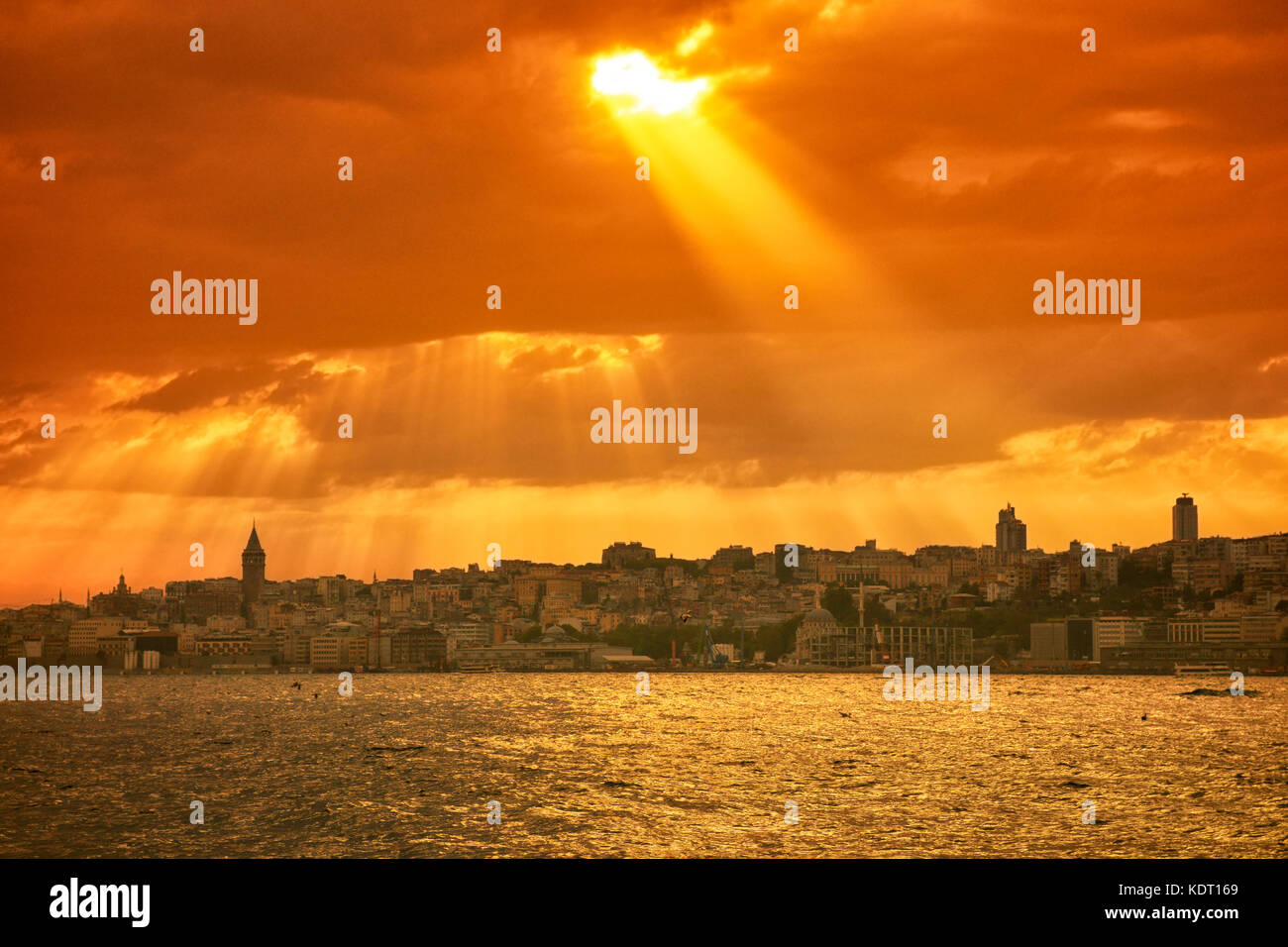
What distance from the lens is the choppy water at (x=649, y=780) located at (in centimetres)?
3117

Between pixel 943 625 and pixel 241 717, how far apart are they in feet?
373

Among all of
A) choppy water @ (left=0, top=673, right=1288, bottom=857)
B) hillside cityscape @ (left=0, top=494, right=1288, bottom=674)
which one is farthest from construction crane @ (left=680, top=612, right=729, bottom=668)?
choppy water @ (left=0, top=673, right=1288, bottom=857)

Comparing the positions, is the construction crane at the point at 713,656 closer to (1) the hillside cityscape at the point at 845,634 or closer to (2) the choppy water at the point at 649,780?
(1) the hillside cityscape at the point at 845,634

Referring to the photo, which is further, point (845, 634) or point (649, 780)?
point (845, 634)

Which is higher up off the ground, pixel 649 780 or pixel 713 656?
pixel 649 780

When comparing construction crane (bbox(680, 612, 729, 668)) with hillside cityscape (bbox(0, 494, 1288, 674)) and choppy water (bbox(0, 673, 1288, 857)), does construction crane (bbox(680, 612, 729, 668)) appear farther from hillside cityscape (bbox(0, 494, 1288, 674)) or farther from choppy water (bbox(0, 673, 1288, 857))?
choppy water (bbox(0, 673, 1288, 857))

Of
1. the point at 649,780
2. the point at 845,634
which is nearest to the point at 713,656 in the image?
the point at 845,634

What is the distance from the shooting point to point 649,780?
45.2 m

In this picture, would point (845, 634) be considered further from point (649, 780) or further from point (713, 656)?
point (649, 780)

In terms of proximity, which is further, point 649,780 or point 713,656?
point 713,656

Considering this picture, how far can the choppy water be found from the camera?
31172mm
